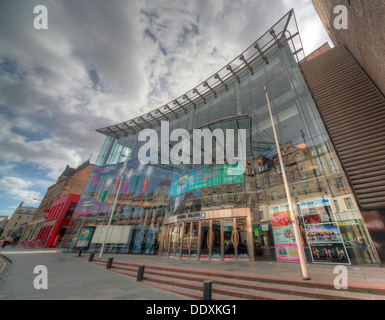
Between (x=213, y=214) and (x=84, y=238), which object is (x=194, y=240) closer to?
(x=213, y=214)

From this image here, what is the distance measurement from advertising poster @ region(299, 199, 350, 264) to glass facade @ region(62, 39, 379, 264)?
40mm

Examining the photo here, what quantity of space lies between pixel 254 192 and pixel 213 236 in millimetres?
4568

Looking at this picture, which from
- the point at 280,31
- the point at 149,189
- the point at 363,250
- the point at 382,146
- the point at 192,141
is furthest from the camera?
the point at 149,189

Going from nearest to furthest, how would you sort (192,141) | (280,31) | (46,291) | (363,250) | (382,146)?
(46,291), (363,250), (382,146), (280,31), (192,141)

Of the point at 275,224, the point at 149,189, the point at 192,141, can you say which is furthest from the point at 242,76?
the point at 149,189

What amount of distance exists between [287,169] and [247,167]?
3.23 meters

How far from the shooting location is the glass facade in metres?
8.07

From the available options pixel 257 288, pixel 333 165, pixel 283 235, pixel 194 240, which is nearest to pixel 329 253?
pixel 283 235

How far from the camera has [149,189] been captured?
73.0ft

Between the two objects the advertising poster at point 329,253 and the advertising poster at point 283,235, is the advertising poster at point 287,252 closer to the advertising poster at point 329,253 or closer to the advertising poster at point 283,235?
the advertising poster at point 283,235

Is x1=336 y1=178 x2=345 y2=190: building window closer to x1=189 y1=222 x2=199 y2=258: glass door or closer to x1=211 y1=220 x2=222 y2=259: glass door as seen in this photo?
x1=211 y1=220 x2=222 y2=259: glass door

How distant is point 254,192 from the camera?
11445 mm

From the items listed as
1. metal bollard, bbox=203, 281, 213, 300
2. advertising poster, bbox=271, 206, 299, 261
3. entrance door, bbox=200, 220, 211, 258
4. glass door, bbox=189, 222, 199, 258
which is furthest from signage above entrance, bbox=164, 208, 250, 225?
metal bollard, bbox=203, 281, 213, 300
